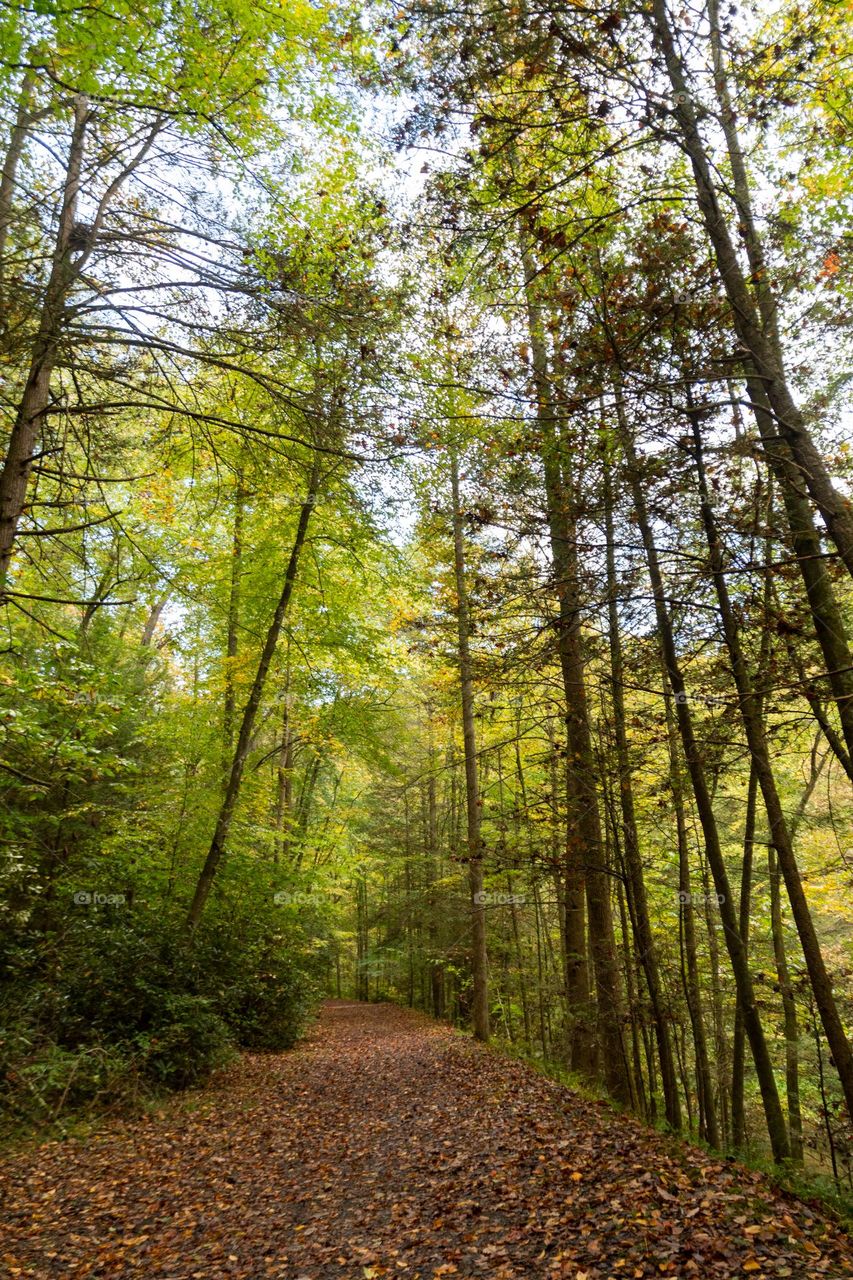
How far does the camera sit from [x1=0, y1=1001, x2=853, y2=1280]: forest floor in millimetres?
3877

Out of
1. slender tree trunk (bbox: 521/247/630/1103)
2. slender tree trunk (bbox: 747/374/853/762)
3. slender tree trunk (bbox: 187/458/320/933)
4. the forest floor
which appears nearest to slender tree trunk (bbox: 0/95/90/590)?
slender tree trunk (bbox: 521/247/630/1103)

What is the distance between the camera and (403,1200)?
512 cm

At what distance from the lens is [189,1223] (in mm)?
4926

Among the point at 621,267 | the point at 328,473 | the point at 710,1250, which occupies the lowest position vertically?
the point at 710,1250

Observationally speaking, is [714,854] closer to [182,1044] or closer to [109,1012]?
[182,1044]

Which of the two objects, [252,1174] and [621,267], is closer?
[621,267]

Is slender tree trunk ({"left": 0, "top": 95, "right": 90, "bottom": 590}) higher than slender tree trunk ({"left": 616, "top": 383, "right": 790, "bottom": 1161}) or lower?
higher

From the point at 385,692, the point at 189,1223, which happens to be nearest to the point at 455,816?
the point at 385,692

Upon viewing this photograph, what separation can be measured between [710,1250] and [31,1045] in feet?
23.5

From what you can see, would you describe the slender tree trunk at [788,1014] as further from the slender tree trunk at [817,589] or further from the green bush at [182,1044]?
the green bush at [182,1044]

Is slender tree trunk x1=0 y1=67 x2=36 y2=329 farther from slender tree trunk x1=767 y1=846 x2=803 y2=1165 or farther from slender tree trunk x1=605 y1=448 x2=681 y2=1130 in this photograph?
slender tree trunk x1=767 y1=846 x2=803 y2=1165

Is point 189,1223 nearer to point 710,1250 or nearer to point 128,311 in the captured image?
point 710,1250

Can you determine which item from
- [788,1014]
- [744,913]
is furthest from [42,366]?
[788,1014]

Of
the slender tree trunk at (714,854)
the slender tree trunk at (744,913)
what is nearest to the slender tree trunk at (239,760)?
the slender tree trunk at (714,854)
